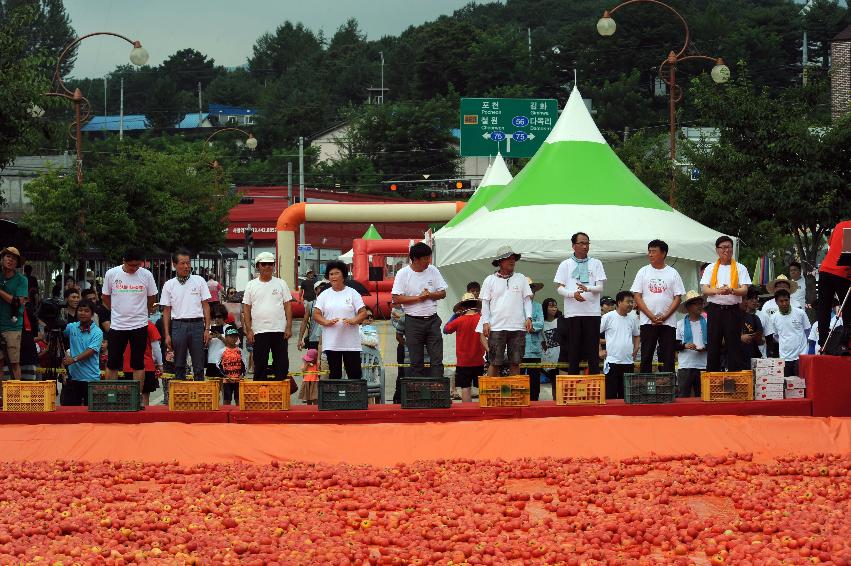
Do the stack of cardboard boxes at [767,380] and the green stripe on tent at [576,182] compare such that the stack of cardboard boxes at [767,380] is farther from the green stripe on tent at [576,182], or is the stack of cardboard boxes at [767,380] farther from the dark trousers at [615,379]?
the green stripe on tent at [576,182]

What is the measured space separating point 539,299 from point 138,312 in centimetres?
797

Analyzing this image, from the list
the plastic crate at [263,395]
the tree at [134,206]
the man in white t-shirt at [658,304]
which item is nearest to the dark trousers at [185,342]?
the plastic crate at [263,395]

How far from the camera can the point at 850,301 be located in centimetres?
1356

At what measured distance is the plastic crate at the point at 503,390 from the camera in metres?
13.3

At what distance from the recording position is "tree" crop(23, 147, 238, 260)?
108 feet

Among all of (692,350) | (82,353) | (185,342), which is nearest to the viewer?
(185,342)

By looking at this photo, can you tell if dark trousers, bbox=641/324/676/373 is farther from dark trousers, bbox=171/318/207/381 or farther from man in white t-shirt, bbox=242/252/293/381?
dark trousers, bbox=171/318/207/381

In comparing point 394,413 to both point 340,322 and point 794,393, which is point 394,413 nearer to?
point 340,322

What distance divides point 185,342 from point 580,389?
4202 mm

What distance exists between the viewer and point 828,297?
46.1ft

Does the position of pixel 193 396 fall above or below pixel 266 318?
below

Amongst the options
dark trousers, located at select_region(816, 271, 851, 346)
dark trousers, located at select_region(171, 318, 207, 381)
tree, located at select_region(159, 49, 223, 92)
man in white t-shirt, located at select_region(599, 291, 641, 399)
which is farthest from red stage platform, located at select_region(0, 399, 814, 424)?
tree, located at select_region(159, 49, 223, 92)

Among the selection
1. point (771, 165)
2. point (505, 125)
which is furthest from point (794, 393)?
point (505, 125)

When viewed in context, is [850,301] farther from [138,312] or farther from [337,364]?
[138,312]
